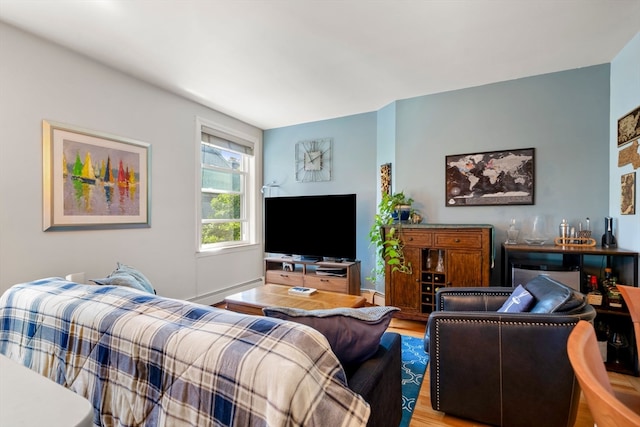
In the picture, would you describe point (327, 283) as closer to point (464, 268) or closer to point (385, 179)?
point (385, 179)

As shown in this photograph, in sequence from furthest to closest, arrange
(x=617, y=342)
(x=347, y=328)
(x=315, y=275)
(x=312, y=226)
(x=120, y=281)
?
(x=312, y=226)
(x=315, y=275)
(x=617, y=342)
(x=120, y=281)
(x=347, y=328)

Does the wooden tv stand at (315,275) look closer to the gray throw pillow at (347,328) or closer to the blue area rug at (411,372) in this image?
the blue area rug at (411,372)

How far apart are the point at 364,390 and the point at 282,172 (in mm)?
3914

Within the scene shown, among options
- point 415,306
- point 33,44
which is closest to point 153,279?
point 33,44

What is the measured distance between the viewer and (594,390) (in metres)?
0.56

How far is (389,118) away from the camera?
3.68 metres

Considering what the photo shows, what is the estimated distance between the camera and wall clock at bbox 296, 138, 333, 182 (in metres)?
4.29

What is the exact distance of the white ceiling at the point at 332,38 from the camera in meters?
1.95

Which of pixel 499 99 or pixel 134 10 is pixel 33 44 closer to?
pixel 134 10

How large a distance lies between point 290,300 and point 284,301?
7 cm

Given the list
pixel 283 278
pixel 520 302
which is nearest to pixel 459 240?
pixel 520 302

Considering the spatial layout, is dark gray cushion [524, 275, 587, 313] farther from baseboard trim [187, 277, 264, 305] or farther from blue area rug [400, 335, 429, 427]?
baseboard trim [187, 277, 264, 305]

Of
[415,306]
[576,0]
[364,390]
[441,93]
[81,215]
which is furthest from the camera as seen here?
[441,93]

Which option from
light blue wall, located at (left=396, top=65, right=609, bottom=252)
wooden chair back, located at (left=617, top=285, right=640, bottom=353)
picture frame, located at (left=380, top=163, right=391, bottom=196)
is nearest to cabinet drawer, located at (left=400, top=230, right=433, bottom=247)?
light blue wall, located at (left=396, top=65, right=609, bottom=252)
